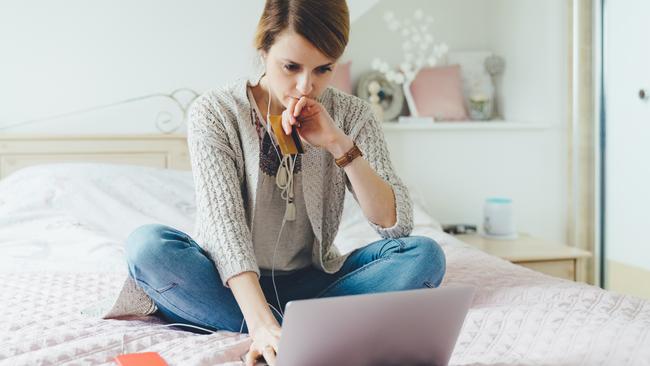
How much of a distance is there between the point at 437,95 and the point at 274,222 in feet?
6.25

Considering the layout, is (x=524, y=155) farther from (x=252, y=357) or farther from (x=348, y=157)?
(x=252, y=357)

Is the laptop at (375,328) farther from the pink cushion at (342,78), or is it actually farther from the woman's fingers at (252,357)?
the pink cushion at (342,78)

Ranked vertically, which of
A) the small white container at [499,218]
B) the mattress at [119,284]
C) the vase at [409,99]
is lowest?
the small white container at [499,218]

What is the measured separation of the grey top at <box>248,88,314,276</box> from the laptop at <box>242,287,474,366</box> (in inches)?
17.9

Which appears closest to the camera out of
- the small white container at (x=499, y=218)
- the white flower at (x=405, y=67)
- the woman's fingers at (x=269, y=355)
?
the woman's fingers at (x=269, y=355)

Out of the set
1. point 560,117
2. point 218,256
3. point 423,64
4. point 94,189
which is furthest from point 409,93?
point 218,256

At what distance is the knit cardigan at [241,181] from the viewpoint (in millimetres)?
1330

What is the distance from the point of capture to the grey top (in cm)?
147

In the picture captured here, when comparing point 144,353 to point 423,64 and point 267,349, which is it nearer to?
point 267,349

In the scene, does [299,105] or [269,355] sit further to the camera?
[299,105]

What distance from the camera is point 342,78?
311cm

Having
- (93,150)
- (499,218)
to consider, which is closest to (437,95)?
(499,218)

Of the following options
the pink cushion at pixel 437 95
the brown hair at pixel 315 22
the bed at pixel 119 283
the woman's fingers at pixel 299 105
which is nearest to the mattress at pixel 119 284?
the bed at pixel 119 283

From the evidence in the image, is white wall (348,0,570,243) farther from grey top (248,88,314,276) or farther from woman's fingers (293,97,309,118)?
woman's fingers (293,97,309,118)
